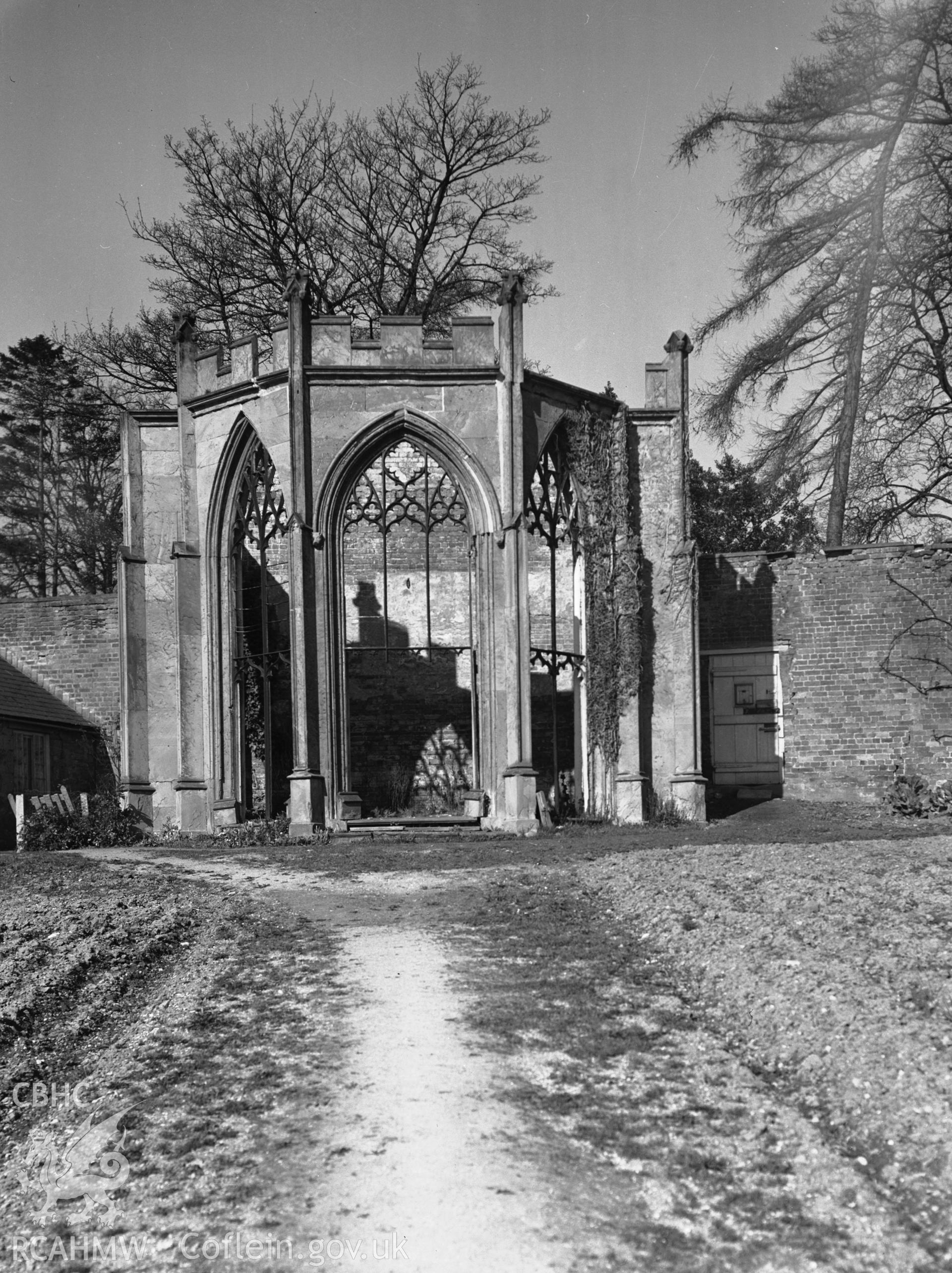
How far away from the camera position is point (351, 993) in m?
6.76

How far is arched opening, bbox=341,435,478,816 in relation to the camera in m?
21.3

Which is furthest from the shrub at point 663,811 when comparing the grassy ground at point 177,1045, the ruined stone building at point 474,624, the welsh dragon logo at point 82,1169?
the welsh dragon logo at point 82,1169

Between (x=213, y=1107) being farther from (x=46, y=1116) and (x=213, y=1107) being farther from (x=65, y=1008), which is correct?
(x=65, y=1008)

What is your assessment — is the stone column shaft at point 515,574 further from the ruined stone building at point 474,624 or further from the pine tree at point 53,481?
the pine tree at point 53,481

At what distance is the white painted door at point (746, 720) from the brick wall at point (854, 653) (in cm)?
16

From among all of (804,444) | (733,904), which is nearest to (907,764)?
(804,444)

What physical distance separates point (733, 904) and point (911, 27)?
62.9 feet

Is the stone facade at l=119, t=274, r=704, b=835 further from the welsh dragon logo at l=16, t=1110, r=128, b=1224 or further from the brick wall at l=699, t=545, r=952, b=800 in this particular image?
the welsh dragon logo at l=16, t=1110, r=128, b=1224

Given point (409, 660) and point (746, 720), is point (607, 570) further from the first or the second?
point (409, 660)

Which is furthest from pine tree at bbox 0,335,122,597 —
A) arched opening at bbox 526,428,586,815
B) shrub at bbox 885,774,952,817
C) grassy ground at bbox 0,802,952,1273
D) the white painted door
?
grassy ground at bbox 0,802,952,1273

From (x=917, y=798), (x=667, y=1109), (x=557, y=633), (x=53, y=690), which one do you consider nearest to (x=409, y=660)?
(x=557, y=633)

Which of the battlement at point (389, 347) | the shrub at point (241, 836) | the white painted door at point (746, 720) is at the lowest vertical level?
the shrub at point (241, 836)

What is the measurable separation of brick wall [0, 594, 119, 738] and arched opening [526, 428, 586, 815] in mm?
6936

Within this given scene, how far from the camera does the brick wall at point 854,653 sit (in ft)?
63.1
